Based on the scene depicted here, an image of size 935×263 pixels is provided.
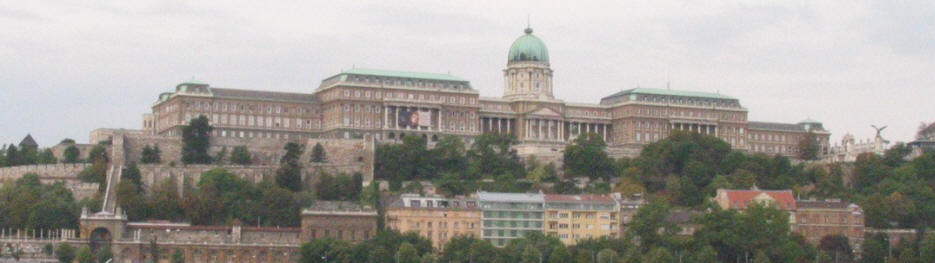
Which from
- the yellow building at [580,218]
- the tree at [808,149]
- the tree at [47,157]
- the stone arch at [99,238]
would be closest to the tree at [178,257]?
the stone arch at [99,238]

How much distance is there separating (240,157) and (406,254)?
28188 mm

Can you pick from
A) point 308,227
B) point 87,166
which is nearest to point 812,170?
point 308,227

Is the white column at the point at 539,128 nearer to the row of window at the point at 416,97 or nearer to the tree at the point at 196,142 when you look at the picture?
the row of window at the point at 416,97

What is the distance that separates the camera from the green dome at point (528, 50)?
158 m

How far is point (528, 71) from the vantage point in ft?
513

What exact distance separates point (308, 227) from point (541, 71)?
43440 mm

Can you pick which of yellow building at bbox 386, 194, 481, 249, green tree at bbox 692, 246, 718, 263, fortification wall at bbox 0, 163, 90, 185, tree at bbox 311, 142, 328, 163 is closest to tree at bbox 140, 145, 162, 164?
fortification wall at bbox 0, 163, 90, 185

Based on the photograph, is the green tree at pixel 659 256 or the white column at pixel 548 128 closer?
the green tree at pixel 659 256

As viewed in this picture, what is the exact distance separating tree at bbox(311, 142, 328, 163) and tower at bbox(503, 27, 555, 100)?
22775mm

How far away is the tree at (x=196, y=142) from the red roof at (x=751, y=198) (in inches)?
1418

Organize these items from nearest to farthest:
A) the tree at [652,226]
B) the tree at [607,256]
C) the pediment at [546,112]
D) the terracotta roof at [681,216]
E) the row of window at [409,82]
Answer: the tree at [607,256], the tree at [652,226], the terracotta roof at [681,216], the row of window at [409,82], the pediment at [546,112]

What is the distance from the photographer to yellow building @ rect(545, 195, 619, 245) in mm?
121875

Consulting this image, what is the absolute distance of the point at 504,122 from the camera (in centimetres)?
15412

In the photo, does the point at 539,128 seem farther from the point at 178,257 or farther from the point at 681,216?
the point at 178,257
